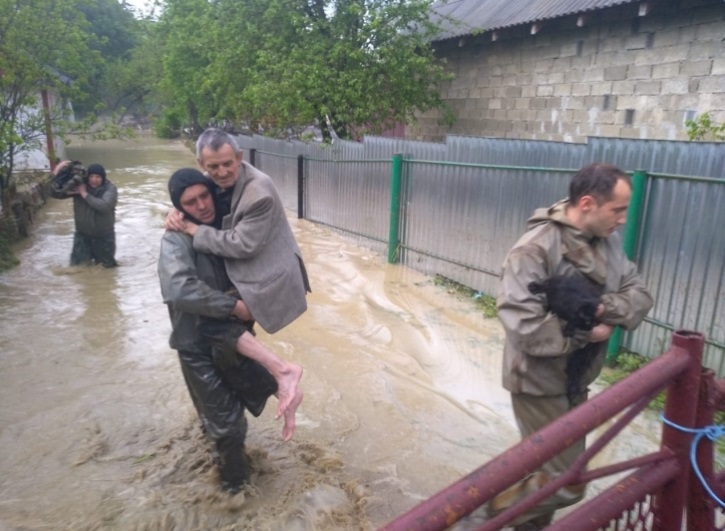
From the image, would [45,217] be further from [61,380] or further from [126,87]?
[126,87]

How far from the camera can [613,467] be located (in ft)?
5.78

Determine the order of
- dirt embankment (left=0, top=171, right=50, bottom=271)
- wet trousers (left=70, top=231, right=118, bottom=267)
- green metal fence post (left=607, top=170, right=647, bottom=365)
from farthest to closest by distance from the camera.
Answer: dirt embankment (left=0, top=171, right=50, bottom=271)
wet trousers (left=70, top=231, right=118, bottom=267)
green metal fence post (left=607, top=170, right=647, bottom=365)

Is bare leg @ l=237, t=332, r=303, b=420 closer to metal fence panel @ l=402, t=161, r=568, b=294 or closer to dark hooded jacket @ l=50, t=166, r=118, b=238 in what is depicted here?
metal fence panel @ l=402, t=161, r=568, b=294

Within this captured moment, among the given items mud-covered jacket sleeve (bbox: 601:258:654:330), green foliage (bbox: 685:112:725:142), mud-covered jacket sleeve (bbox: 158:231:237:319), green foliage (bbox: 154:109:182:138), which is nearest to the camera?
mud-covered jacket sleeve (bbox: 601:258:654:330)

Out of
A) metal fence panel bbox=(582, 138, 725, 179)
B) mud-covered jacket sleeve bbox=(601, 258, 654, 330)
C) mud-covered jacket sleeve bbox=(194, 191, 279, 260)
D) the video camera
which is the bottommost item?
the video camera

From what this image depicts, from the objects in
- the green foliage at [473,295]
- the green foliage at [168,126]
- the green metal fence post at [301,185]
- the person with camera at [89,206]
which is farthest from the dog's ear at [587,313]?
the green foliage at [168,126]

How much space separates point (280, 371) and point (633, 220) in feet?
11.1

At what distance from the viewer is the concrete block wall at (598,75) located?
7.53 meters

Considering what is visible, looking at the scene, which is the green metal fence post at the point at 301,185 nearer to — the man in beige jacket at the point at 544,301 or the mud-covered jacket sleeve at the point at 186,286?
the mud-covered jacket sleeve at the point at 186,286

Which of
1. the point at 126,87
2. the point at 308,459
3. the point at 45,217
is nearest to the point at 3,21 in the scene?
the point at 45,217

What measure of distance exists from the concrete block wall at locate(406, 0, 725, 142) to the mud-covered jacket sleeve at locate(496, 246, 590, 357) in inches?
250

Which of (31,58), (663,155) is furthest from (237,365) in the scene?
(31,58)

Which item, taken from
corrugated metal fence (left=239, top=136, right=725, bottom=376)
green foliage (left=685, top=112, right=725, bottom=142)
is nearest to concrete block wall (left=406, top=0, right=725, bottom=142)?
green foliage (left=685, top=112, right=725, bottom=142)

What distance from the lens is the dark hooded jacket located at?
26.0ft
